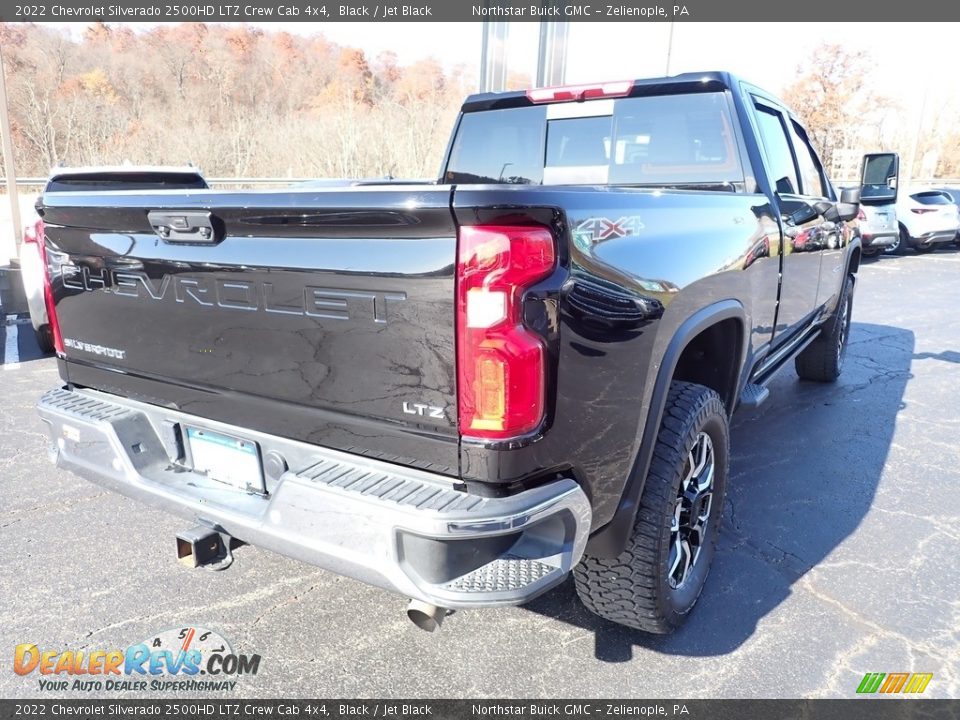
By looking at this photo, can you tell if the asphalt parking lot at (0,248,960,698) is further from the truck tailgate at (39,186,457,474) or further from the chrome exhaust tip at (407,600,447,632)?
the truck tailgate at (39,186,457,474)

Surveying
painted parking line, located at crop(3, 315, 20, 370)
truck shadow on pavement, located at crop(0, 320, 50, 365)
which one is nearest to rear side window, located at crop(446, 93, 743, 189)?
painted parking line, located at crop(3, 315, 20, 370)

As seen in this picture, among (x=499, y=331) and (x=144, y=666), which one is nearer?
(x=499, y=331)

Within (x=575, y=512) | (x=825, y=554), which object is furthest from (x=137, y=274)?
(x=825, y=554)

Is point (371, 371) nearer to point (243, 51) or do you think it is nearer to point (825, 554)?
point (825, 554)

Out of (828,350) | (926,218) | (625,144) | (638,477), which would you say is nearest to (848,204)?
(828,350)

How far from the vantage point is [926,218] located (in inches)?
617

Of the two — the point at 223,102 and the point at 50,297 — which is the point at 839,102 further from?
the point at 50,297

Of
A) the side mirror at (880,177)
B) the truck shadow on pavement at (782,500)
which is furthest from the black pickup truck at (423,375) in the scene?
the side mirror at (880,177)

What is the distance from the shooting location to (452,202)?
5.28 feet

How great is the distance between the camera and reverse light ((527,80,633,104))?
3549 millimetres

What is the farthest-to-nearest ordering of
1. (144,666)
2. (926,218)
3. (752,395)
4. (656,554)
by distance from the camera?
(926,218)
(752,395)
(144,666)
(656,554)

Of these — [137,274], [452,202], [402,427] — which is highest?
[452,202]

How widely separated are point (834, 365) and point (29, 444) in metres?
6.12

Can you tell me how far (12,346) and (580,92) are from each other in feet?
20.3
